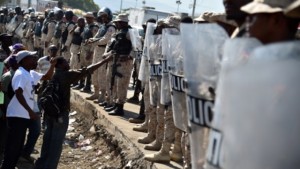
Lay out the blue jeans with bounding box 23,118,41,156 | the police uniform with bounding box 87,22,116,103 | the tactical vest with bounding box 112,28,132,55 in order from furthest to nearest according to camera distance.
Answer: the police uniform with bounding box 87,22,116,103
the tactical vest with bounding box 112,28,132,55
the blue jeans with bounding box 23,118,41,156

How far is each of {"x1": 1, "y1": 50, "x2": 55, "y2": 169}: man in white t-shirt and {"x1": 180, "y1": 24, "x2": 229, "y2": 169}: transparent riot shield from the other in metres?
3.47

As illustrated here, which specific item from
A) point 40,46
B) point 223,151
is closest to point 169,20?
point 223,151

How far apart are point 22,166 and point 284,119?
5964mm

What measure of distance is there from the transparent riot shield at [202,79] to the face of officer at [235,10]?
476mm

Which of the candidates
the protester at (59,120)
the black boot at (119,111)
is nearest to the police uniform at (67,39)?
the black boot at (119,111)

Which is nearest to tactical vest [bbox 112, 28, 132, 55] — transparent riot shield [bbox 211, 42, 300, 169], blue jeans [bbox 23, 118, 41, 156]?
blue jeans [bbox 23, 118, 41, 156]

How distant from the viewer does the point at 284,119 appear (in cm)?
158

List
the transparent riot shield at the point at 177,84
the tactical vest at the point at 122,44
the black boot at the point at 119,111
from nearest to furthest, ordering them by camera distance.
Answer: the transparent riot shield at the point at 177,84
the tactical vest at the point at 122,44
the black boot at the point at 119,111

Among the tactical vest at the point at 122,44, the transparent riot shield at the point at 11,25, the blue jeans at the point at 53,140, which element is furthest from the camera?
the transparent riot shield at the point at 11,25

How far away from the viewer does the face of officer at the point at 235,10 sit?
2799 mm

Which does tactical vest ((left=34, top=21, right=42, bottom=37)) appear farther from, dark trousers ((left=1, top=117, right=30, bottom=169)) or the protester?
dark trousers ((left=1, top=117, right=30, bottom=169))

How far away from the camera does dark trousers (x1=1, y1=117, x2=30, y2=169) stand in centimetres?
560

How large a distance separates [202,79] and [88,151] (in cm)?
637

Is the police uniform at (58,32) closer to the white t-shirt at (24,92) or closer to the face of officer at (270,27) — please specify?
the white t-shirt at (24,92)
